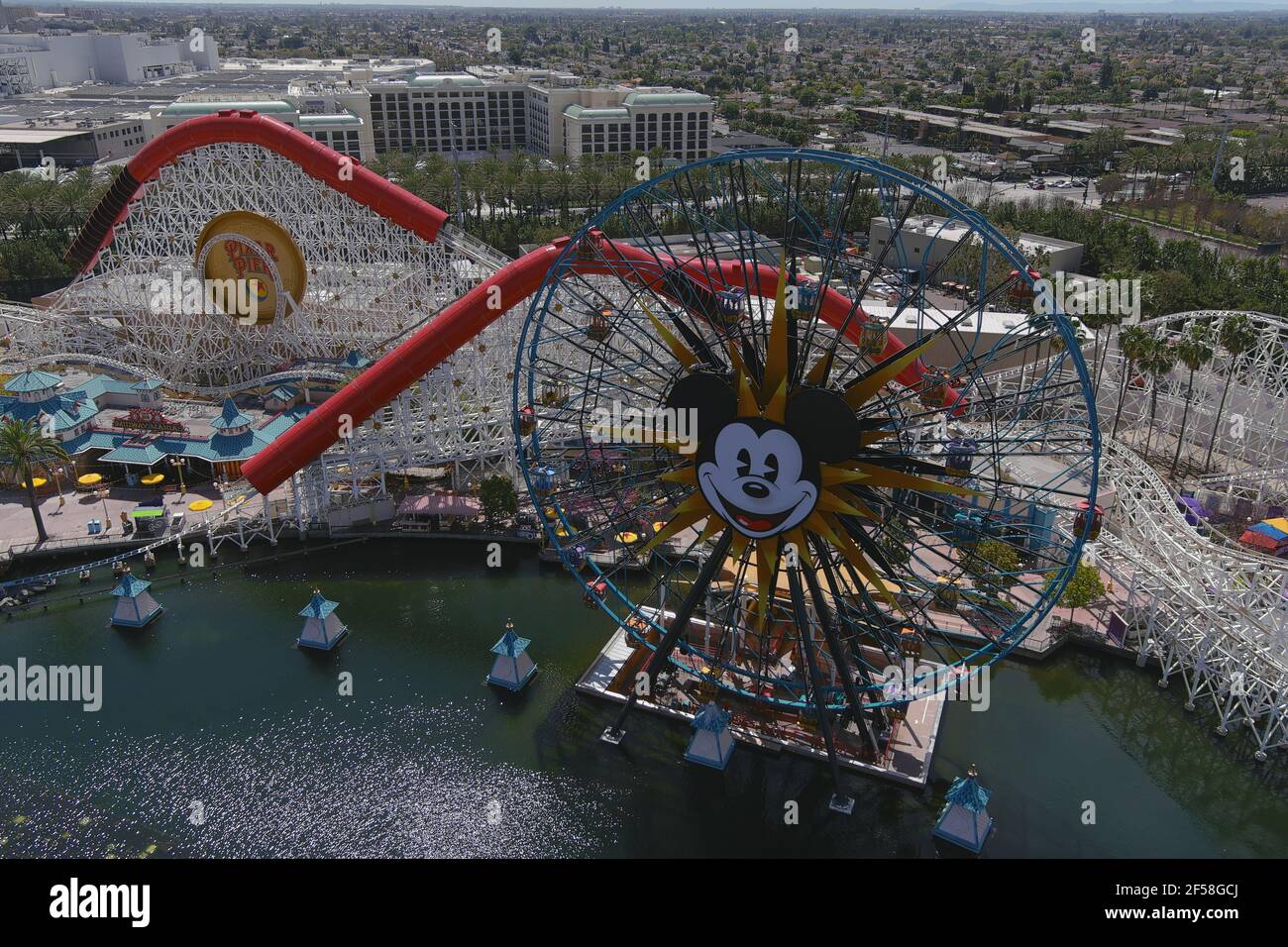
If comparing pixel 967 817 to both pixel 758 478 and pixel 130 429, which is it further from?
pixel 130 429

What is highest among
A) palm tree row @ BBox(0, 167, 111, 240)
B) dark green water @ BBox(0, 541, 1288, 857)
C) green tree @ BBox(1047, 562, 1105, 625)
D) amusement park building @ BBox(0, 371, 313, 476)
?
palm tree row @ BBox(0, 167, 111, 240)

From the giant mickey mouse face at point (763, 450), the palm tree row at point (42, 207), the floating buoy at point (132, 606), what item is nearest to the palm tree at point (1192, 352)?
the giant mickey mouse face at point (763, 450)

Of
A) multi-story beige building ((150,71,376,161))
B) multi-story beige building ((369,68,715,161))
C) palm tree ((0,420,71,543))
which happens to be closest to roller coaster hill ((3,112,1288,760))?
palm tree ((0,420,71,543))

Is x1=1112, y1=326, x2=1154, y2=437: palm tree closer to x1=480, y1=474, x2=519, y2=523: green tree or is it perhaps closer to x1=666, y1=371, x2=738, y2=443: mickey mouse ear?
x1=666, y1=371, x2=738, y2=443: mickey mouse ear

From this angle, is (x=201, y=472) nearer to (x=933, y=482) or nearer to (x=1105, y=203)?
(x=933, y=482)

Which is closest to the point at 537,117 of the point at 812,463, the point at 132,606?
the point at 132,606

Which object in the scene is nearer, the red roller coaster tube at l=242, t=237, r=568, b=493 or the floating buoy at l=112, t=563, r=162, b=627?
the floating buoy at l=112, t=563, r=162, b=627
